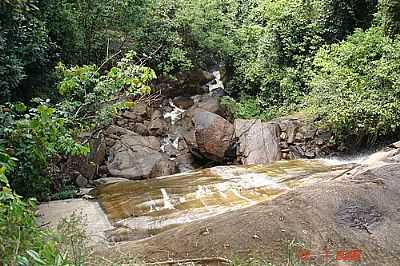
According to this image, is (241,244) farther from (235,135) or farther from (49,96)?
(235,135)

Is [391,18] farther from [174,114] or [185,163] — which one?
[174,114]

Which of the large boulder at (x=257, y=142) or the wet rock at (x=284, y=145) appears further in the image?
the wet rock at (x=284, y=145)

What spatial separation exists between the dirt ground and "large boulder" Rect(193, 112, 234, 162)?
7.67m

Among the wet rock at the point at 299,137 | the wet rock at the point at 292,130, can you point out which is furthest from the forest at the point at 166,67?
the wet rock at the point at 299,137

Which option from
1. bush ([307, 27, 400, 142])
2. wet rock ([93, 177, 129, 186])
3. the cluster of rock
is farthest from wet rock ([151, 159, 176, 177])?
bush ([307, 27, 400, 142])

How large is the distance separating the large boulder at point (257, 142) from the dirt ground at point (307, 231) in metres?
7.04

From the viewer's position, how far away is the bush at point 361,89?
33.8 ft

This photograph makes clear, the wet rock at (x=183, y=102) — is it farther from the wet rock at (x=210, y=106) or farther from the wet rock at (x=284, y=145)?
the wet rock at (x=284, y=145)

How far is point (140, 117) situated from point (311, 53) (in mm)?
6062

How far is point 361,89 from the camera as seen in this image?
35.6 ft

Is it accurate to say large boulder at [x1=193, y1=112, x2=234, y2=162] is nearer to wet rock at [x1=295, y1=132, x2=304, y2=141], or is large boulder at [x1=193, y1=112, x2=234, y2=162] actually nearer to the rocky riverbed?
the rocky riverbed

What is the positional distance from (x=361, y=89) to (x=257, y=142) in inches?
120

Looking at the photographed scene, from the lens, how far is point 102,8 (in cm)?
1162

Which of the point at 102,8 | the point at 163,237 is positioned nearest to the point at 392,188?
the point at 163,237
